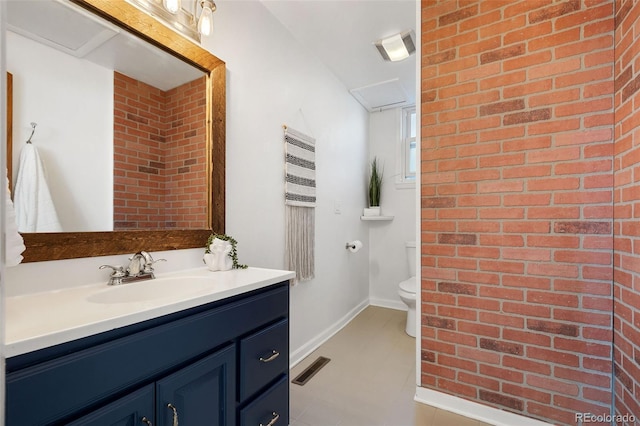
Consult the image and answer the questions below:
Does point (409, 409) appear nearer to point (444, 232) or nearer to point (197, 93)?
point (444, 232)

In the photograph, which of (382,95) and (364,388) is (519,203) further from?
(382,95)

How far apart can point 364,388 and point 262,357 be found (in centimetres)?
99

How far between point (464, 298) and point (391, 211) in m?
1.98

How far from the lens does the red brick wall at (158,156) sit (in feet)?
4.01

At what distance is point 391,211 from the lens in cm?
353

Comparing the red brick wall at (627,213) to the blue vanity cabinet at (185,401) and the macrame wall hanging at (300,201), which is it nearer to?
the blue vanity cabinet at (185,401)

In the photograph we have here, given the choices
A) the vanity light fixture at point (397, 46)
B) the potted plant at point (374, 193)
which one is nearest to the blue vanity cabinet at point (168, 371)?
the vanity light fixture at point (397, 46)

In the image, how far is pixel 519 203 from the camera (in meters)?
1.49

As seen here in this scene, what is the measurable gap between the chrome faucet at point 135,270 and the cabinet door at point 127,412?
1.62 feet

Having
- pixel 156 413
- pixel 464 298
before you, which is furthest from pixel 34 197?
pixel 464 298

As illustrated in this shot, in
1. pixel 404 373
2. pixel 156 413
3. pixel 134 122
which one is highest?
pixel 134 122

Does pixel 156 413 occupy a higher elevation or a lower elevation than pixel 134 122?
lower

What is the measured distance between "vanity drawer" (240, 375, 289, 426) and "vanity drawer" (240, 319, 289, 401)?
1.7 inches

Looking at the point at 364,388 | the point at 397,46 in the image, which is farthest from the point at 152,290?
the point at 397,46
